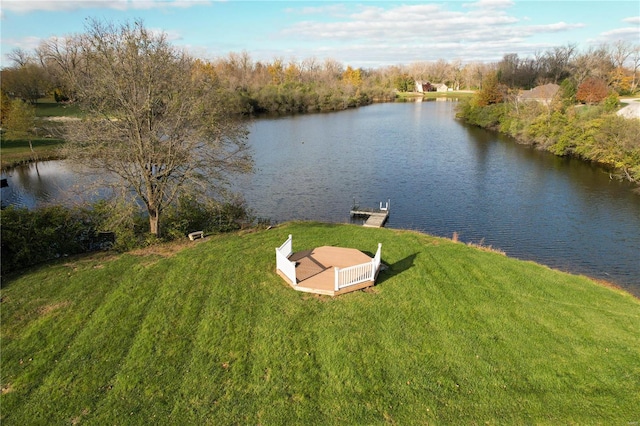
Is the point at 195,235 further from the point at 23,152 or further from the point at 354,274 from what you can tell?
the point at 23,152

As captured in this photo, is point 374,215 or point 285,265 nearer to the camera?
point 285,265

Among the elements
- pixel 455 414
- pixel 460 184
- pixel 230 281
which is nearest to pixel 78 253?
pixel 230 281

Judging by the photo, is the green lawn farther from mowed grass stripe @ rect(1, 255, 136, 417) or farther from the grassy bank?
the grassy bank

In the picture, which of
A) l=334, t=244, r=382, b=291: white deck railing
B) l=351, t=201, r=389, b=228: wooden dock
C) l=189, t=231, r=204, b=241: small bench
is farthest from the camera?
l=351, t=201, r=389, b=228: wooden dock

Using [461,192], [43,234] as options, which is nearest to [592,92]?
[461,192]

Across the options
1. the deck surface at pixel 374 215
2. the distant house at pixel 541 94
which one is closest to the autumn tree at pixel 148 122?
the deck surface at pixel 374 215

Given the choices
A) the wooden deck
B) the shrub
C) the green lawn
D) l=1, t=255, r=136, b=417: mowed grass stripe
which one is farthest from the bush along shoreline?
the shrub
